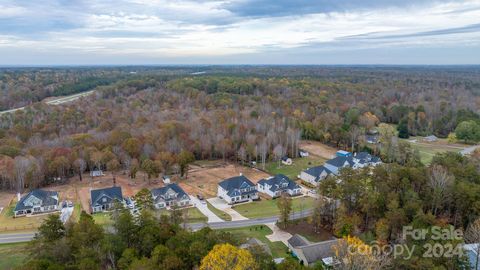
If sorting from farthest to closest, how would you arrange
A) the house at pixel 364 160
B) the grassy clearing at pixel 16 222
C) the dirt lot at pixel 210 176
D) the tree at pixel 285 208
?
the house at pixel 364 160 → the dirt lot at pixel 210 176 → the grassy clearing at pixel 16 222 → the tree at pixel 285 208

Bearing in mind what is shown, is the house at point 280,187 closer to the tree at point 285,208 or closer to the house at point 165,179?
the tree at point 285,208

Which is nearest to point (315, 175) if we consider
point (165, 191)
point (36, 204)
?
point (165, 191)

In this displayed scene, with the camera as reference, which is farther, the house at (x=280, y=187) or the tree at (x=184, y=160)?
the tree at (x=184, y=160)

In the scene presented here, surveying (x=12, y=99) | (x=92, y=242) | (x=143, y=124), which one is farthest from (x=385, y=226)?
(x=12, y=99)

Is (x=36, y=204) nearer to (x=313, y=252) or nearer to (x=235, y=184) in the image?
(x=235, y=184)

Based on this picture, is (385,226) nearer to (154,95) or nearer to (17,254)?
(17,254)

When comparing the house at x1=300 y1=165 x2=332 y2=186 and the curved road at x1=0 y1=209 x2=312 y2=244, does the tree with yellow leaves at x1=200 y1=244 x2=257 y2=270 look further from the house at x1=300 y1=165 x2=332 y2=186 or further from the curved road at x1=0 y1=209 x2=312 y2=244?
the house at x1=300 y1=165 x2=332 y2=186

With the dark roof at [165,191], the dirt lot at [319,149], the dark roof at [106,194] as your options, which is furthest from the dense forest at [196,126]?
the dark roof at [106,194]
